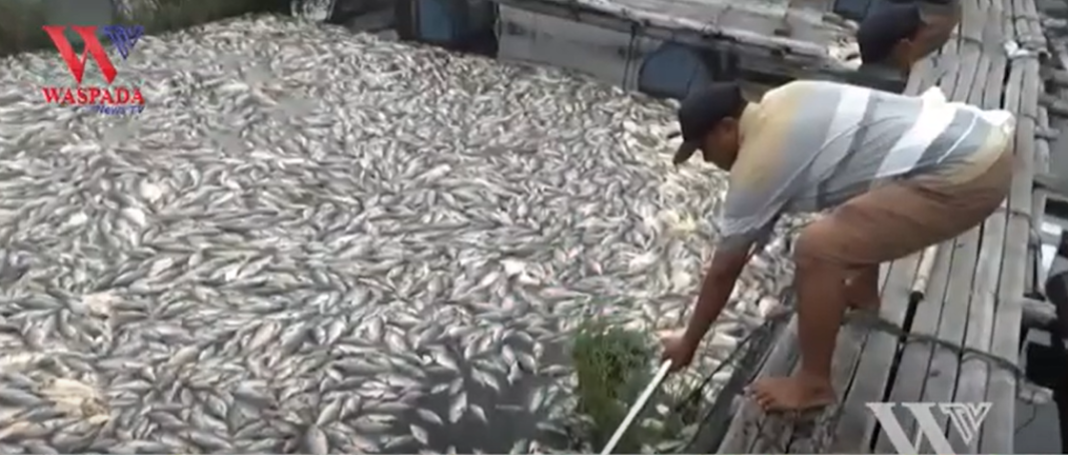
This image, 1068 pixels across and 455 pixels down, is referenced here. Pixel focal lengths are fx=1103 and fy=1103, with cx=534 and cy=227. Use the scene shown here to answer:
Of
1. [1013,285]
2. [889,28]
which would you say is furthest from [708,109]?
[1013,285]

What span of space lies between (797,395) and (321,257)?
258 cm

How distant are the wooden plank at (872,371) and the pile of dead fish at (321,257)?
29.1 inches

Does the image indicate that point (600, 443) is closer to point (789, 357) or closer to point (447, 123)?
point (789, 357)

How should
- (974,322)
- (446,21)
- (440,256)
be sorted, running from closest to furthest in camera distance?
(974,322) → (440,256) → (446,21)

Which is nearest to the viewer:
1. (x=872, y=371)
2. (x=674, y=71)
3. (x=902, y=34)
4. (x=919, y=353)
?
(x=902, y=34)

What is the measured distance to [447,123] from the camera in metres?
7.10

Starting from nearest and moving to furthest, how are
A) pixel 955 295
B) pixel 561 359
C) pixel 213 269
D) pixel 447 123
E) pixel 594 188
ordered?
pixel 955 295 → pixel 561 359 → pixel 213 269 → pixel 594 188 → pixel 447 123

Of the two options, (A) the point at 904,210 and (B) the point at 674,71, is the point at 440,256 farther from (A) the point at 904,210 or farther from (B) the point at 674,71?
(B) the point at 674,71

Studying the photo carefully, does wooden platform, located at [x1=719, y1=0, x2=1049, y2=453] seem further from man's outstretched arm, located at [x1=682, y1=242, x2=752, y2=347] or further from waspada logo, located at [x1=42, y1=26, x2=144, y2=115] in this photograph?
waspada logo, located at [x1=42, y1=26, x2=144, y2=115]

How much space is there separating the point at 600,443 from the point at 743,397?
0.69m

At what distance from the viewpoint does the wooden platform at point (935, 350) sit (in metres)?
3.16

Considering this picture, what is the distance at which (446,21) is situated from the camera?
880 centimetres

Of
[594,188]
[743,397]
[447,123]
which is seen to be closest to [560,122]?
[447,123]

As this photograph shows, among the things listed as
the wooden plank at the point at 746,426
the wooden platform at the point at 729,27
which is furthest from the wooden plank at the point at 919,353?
the wooden platform at the point at 729,27
